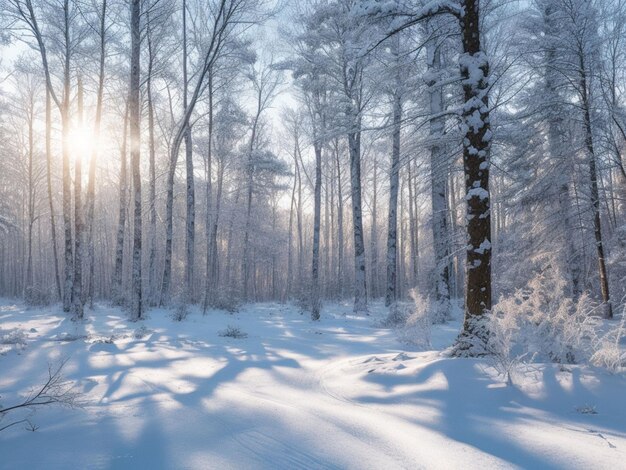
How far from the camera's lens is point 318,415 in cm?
324

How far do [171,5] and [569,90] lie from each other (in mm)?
12742

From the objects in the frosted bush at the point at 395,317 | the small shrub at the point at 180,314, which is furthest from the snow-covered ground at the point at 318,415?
the small shrub at the point at 180,314

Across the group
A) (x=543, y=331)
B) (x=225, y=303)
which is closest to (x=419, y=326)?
(x=543, y=331)

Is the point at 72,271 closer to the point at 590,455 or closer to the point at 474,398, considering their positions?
the point at 474,398

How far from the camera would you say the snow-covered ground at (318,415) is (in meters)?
2.40

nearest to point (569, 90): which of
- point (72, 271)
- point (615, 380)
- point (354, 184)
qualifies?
point (354, 184)

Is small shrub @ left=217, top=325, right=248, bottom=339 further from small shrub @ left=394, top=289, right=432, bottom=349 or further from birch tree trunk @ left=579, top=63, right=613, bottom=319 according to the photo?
birch tree trunk @ left=579, top=63, right=613, bottom=319

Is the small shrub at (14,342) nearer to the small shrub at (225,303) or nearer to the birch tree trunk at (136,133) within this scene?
the birch tree trunk at (136,133)

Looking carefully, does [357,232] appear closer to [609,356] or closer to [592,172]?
[592,172]

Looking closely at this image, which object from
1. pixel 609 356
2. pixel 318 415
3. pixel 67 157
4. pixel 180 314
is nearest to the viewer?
pixel 318 415

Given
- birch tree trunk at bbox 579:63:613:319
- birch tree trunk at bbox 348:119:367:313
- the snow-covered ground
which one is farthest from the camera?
birch tree trunk at bbox 348:119:367:313

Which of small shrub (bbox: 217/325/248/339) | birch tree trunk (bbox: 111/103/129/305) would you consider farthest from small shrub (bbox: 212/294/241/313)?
small shrub (bbox: 217/325/248/339)

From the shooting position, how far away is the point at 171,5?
1257 centimetres

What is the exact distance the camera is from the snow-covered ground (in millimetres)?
2402
